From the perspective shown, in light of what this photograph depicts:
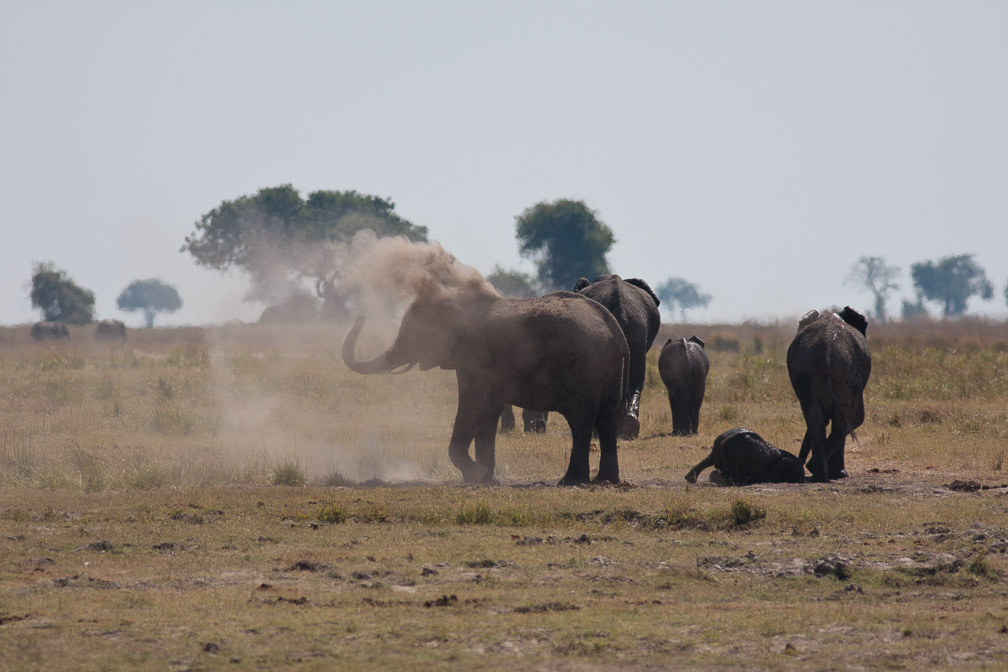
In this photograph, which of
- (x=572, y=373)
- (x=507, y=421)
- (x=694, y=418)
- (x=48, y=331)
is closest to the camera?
(x=572, y=373)

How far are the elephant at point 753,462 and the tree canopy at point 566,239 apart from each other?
220 feet

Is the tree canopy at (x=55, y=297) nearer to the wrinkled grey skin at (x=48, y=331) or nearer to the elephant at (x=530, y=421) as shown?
the wrinkled grey skin at (x=48, y=331)

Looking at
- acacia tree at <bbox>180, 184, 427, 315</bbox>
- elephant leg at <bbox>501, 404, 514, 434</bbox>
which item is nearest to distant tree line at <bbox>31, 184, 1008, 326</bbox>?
acacia tree at <bbox>180, 184, 427, 315</bbox>

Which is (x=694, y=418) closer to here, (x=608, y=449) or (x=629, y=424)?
(x=629, y=424)

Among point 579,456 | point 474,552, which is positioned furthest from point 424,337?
point 474,552

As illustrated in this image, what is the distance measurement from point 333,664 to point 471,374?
810 cm

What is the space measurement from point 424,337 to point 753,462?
13.8ft

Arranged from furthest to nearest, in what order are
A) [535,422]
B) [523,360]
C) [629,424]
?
1. [535,422]
2. [629,424]
3. [523,360]

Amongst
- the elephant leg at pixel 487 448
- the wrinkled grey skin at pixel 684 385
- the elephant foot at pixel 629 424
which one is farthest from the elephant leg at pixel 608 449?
the wrinkled grey skin at pixel 684 385

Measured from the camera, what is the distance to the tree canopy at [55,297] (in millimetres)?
82688

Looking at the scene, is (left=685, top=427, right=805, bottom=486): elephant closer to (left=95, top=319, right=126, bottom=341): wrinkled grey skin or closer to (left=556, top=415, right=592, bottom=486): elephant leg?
(left=556, top=415, right=592, bottom=486): elephant leg

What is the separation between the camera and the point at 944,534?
11.1 metres

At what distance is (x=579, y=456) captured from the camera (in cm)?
1497

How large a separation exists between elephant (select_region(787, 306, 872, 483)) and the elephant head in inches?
166
